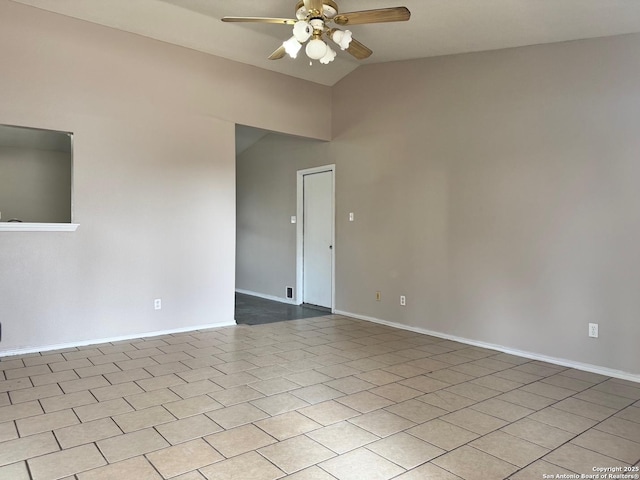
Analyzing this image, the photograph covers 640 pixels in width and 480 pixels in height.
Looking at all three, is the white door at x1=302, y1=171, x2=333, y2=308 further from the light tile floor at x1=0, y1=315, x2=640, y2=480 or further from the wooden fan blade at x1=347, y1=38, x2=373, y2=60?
the wooden fan blade at x1=347, y1=38, x2=373, y2=60

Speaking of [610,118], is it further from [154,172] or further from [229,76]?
[154,172]

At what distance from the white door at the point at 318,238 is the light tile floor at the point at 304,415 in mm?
2091

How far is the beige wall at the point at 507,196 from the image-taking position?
339cm

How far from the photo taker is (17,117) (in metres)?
3.68

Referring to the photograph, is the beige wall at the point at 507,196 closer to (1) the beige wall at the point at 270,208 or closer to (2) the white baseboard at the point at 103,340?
(1) the beige wall at the point at 270,208

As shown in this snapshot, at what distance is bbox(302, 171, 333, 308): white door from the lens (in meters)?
6.09

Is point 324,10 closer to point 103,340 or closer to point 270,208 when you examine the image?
point 103,340

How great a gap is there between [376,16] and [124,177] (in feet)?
9.53

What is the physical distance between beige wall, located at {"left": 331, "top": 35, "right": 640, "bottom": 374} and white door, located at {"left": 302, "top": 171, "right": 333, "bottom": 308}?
0.54m

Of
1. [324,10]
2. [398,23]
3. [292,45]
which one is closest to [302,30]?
[292,45]

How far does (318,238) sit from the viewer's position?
20.5ft

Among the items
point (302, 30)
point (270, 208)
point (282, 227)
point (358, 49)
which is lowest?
point (282, 227)

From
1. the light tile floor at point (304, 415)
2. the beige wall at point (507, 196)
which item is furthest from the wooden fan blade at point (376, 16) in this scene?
the light tile floor at point (304, 415)

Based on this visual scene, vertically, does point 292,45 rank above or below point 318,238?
above
